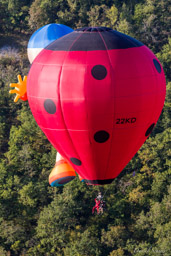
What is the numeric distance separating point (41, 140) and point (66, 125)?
107ft

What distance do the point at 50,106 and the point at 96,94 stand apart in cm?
191

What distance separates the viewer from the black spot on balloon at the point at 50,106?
82.6 feet

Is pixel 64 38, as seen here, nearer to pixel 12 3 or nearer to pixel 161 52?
pixel 161 52

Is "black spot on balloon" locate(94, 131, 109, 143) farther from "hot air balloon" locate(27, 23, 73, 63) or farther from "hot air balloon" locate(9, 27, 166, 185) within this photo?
"hot air balloon" locate(27, 23, 73, 63)

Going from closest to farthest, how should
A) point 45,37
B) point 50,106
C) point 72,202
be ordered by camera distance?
point 50,106 → point 45,37 → point 72,202

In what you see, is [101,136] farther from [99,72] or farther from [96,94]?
[99,72]

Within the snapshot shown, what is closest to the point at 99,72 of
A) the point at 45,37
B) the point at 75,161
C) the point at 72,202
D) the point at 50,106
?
the point at 50,106

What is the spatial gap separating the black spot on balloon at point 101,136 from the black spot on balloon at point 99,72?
2143 millimetres

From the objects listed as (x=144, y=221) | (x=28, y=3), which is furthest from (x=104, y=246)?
(x=28, y=3)

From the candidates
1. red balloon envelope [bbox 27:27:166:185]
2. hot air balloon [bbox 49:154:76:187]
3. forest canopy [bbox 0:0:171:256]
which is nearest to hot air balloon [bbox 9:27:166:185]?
red balloon envelope [bbox 27:27:166:185]

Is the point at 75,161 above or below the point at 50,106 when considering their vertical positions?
below

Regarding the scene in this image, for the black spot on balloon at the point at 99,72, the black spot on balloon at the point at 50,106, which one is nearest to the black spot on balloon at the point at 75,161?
the black spot on balloon at the point at 50,106

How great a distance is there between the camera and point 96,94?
2448cm

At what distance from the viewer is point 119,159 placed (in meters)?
26.6
